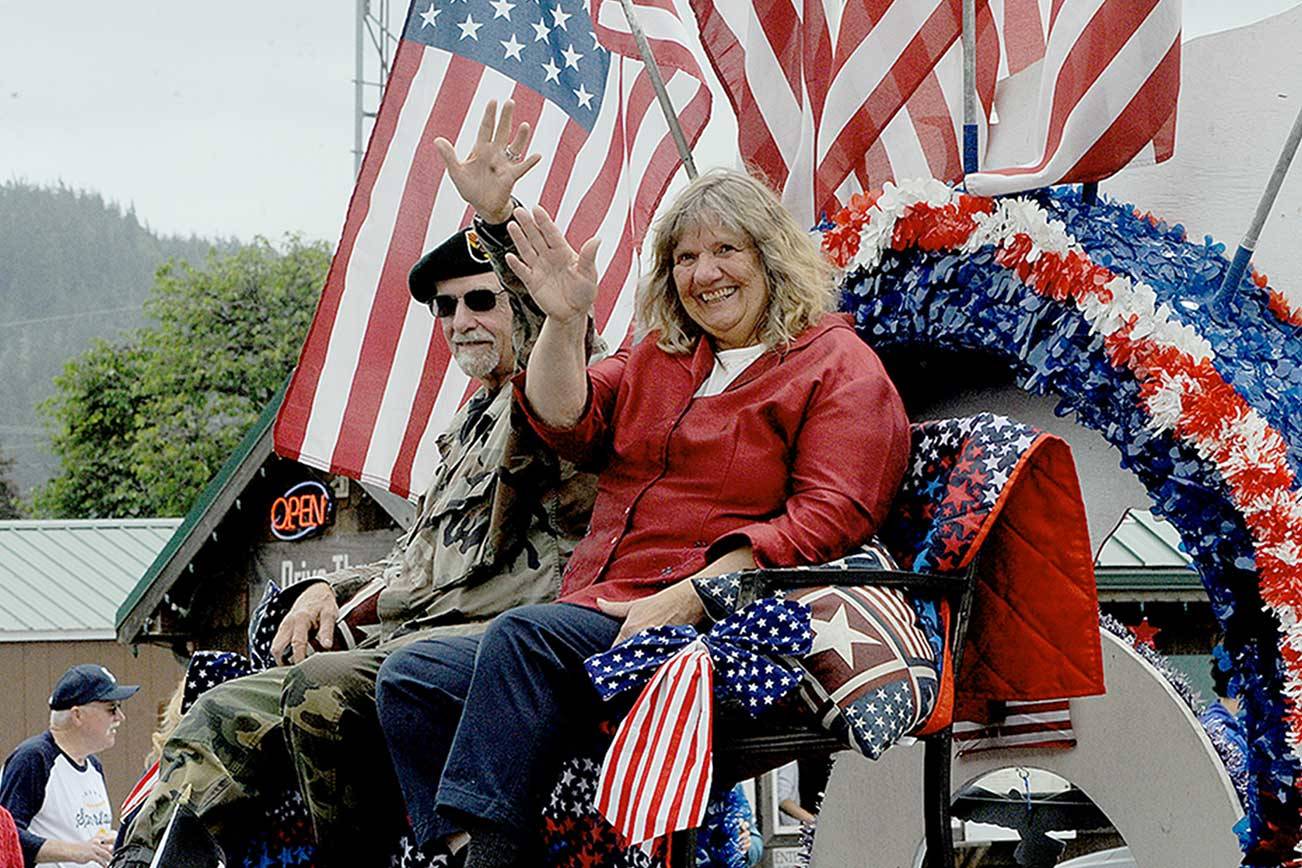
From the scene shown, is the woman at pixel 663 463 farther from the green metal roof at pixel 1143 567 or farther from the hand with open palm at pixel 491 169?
the green metal roof at pixel 1143 567

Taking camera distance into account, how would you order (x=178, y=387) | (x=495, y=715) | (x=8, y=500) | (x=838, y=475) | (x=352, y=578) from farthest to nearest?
(x=8, y=500) → (x=178, y=387) → (x=352, y=578) → (x=838, y=475) → (x=495, y=715)

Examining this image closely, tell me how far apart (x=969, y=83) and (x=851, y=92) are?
406 mm

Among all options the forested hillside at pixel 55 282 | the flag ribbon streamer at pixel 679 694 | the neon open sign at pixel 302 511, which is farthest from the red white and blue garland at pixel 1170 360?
the forested hillside at pixel 55 282

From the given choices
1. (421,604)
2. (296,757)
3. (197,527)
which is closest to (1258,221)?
(421,604)

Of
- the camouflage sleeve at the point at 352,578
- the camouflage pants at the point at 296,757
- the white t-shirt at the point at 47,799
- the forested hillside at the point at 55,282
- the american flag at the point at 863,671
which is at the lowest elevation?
the white t-shirt at the point at 47,799

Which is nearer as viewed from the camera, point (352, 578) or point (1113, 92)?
point (1113, 92)

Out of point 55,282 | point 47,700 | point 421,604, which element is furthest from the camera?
point 55,282

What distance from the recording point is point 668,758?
120 inches

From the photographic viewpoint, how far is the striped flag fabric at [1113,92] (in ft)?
12.5

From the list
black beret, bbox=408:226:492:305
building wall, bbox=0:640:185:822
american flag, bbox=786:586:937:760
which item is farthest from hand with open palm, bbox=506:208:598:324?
building wall, bbox=0:640:185:822

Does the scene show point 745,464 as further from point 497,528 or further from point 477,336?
point 477,336

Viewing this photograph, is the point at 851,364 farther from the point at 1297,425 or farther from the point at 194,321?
the point at 194,321

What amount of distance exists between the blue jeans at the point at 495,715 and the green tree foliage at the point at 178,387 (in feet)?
127

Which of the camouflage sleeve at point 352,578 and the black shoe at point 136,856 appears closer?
the black shoe at point 136,856
